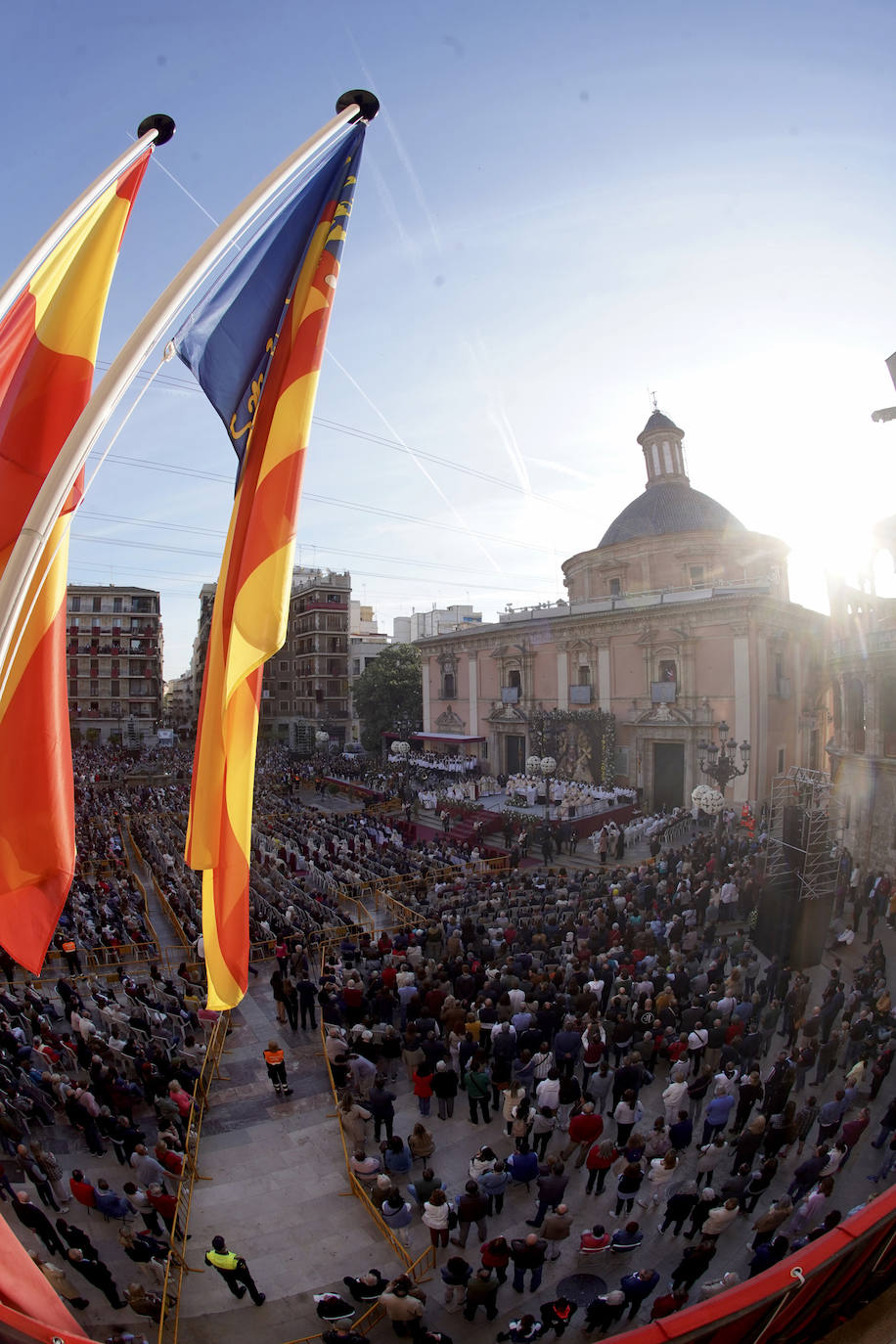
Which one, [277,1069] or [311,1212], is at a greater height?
[277,1069]

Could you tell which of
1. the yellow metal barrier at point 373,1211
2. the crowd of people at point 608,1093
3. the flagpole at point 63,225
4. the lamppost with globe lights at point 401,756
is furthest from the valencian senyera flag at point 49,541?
the lamppost with globe lights at point 401,756

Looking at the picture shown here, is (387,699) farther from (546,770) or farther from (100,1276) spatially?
(100,1276)

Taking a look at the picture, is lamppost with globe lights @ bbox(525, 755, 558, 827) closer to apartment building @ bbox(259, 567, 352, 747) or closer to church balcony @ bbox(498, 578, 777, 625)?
church balcony @ bbox(498, 578, 777, 625)

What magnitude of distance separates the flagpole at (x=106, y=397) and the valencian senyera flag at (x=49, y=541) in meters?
0.79

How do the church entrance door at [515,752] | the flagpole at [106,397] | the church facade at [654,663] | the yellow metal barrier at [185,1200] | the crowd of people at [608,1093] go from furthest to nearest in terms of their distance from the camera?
the church entrance door at [515,752] < the church facade at [654,663] < the crowd of people at [608,1093] < the yellow metal barrier at [185,1200] < the flagpole at [106,397]

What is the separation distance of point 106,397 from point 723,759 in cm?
2114

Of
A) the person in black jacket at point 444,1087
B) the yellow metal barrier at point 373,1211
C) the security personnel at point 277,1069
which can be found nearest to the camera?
the yellow metal barrier at point 373,1211

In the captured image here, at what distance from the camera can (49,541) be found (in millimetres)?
4621

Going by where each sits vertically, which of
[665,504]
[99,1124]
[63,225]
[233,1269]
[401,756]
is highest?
[665,504]

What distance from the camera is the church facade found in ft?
96.5

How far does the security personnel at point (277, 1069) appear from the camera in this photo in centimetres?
986

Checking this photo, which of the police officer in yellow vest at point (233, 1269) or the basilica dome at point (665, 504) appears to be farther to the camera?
the basilica dome at point (665, 504)

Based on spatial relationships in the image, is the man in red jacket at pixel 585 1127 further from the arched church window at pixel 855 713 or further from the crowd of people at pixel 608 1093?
the arched church window at pixel 855 713

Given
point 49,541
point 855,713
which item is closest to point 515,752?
point 855,713
